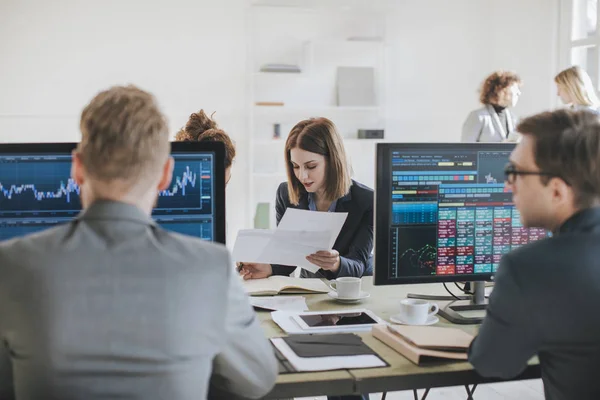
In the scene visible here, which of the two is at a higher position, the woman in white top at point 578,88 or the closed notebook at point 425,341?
the woman in white top at point 578,88

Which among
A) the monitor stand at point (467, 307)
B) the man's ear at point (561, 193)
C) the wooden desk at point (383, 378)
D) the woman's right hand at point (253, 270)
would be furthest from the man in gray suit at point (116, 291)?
the woman's right hand at point (253, 270)

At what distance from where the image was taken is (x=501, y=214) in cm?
196

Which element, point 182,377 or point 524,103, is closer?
point 182,377

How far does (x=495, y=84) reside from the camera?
17.0ft

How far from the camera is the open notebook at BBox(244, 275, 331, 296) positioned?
2.15 meters

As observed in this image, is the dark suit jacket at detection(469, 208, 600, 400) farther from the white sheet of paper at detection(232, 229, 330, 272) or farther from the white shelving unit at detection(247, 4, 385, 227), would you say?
the white shelving unit at detection(247, 4, 385, 227)

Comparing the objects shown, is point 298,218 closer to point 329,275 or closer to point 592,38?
point 329,275

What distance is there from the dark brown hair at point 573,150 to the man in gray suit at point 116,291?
71 centimetres

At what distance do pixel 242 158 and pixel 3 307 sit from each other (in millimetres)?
4606

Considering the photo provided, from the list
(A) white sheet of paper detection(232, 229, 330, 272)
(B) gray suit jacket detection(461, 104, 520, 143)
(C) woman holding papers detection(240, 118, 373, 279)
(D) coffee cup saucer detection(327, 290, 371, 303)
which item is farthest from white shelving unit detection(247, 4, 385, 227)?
(D) coffee cup saucer detection(327, 290, 371, 303)

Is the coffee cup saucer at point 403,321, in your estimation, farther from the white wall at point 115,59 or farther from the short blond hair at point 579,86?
the white wall at point 115,59

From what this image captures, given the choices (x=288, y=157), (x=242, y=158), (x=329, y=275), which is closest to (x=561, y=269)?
(x=329, y=275)

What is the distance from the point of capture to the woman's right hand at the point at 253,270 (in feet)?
7.67

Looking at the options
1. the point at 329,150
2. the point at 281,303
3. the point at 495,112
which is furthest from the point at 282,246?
the point at 495,112
